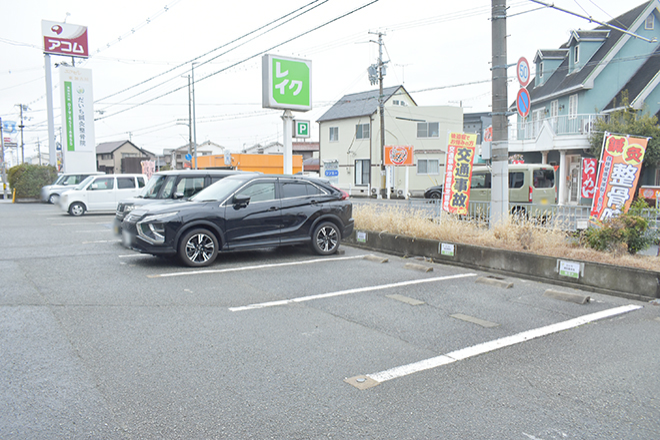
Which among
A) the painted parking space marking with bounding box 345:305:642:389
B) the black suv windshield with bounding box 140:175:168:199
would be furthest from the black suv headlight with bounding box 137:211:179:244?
the painted parking space marking with bounding box 345:305:642:389

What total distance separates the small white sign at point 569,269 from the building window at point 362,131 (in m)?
33.4

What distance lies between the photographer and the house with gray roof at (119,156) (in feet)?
231

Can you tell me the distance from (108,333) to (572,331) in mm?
5101

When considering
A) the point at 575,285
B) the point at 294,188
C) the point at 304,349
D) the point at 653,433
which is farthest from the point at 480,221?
the point at 653,433

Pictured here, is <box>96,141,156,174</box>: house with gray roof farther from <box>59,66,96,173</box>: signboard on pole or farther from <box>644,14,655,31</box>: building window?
<box>644,14,655,31</box>: building window

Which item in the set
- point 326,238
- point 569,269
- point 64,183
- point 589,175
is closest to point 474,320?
point 569,269

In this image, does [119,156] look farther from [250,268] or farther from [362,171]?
[250,268]

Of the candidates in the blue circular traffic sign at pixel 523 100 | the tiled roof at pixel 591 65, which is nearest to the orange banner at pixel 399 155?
the tiled roof at pixel 591 65

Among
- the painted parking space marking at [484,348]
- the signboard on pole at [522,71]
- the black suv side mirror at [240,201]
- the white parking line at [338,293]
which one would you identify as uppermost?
the signboard on pole at [522,71]

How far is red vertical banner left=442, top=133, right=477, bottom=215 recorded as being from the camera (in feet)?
41.5

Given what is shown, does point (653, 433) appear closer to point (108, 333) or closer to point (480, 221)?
point (108, 333)

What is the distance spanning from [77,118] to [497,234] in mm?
31449

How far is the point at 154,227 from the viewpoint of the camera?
8555 mm

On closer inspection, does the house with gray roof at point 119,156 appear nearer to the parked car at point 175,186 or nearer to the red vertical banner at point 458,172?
the parked car at point 175,186
